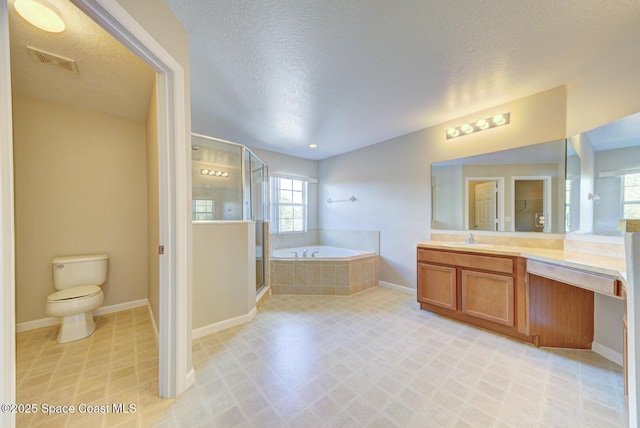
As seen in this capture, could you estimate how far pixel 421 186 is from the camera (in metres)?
3.20

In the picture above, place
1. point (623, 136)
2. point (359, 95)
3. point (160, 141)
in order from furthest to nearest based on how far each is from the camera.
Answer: point (359, 95)
point (623, 136)
point (160, 141)

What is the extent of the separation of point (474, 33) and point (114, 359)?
136 inches

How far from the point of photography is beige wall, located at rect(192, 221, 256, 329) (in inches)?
82.4

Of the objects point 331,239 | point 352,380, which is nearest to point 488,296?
point 352,380

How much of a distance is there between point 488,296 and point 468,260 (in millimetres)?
357

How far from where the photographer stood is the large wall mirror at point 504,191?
2205mm

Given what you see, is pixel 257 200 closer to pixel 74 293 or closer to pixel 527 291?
pixel 74 293

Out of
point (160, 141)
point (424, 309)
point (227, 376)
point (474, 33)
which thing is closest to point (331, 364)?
point (227, 376)

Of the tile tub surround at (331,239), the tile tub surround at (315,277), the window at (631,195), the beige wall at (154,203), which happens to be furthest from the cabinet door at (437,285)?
the beige wall at (154,203)

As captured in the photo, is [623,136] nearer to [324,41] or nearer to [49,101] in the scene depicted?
[324,41]

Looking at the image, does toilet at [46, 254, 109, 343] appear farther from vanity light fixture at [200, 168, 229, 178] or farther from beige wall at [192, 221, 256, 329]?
vanity light fixture at [200, 168, 229, 178]

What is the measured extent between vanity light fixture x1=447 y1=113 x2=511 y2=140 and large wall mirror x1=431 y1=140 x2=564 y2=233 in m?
0.31

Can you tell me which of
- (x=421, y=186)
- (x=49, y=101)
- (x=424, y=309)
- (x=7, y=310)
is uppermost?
(x=49, y=101)

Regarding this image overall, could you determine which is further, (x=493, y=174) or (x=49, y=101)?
(x=493, y=174)
